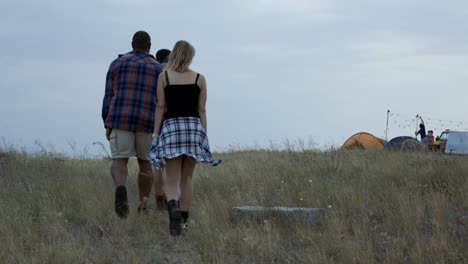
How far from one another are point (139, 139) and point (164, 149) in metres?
0.78

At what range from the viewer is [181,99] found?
16.7 feet

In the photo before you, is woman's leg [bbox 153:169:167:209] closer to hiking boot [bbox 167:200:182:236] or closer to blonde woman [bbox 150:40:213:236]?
blonde woman [bbox 150:40:213:236]

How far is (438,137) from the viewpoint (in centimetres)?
1995

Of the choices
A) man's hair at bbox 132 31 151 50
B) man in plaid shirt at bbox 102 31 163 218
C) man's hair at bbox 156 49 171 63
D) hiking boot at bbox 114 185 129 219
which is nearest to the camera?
hiking boot at bbox 114 185 129 219

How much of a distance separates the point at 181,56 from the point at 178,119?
22.5 inches

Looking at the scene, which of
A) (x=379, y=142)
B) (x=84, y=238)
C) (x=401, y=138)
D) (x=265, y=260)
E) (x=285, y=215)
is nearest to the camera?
(x=265, y=260)

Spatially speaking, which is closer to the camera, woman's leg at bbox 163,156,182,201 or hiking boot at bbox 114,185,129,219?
woman's leg at bbox 163,156,182,201

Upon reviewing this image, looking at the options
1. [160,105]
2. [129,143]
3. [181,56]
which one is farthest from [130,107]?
[181,56]

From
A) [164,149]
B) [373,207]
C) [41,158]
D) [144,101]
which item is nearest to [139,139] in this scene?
[144,101]

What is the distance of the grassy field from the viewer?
434cm

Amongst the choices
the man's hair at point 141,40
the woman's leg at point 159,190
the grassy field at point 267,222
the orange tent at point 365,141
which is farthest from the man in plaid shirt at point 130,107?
the orange tent at point 365,141

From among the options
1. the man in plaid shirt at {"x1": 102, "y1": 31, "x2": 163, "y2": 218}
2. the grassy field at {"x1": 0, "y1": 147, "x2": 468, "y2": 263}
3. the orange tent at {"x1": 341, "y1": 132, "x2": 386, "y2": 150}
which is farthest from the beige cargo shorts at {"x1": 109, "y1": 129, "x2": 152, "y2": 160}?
the orange tent at {"x1": 341, "y1": 132, "x2": 386, "y2": 150}

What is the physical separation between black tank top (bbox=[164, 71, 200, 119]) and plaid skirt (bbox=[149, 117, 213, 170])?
2.1 inches

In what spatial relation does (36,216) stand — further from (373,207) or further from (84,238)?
(373,207)
